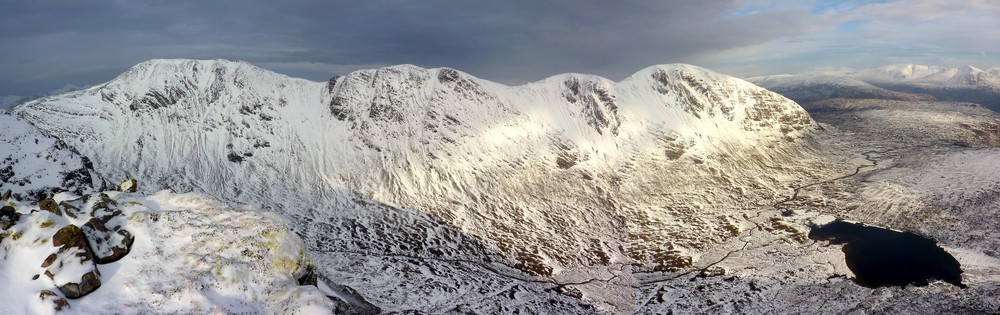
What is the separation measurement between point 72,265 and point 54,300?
2.09 metres

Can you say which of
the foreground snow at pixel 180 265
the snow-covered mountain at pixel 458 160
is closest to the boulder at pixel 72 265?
the foreground snow at pixel 180 265

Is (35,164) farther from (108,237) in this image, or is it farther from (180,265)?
(180,265)

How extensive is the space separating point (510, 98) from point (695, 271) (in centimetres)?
6959

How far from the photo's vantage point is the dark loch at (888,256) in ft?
195

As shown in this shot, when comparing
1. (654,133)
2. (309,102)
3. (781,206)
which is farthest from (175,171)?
(781,206)

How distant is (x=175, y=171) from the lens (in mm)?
88125

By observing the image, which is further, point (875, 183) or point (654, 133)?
point (654, 133)

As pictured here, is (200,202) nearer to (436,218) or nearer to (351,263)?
(351,263)

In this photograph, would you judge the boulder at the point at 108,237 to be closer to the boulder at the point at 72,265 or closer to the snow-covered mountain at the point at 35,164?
the boulder at the point at 72,265

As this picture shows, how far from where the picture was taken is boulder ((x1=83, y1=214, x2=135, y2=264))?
77.4 ft

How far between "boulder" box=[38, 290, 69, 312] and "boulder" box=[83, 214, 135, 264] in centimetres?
298

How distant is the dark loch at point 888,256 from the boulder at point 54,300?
77.3 meters

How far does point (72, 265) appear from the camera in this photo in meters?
21.7

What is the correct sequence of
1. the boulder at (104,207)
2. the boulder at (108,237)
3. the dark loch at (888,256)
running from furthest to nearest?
the dark loch at (888,256) → the boulder at (104,207) → the boulder at (108,237)
